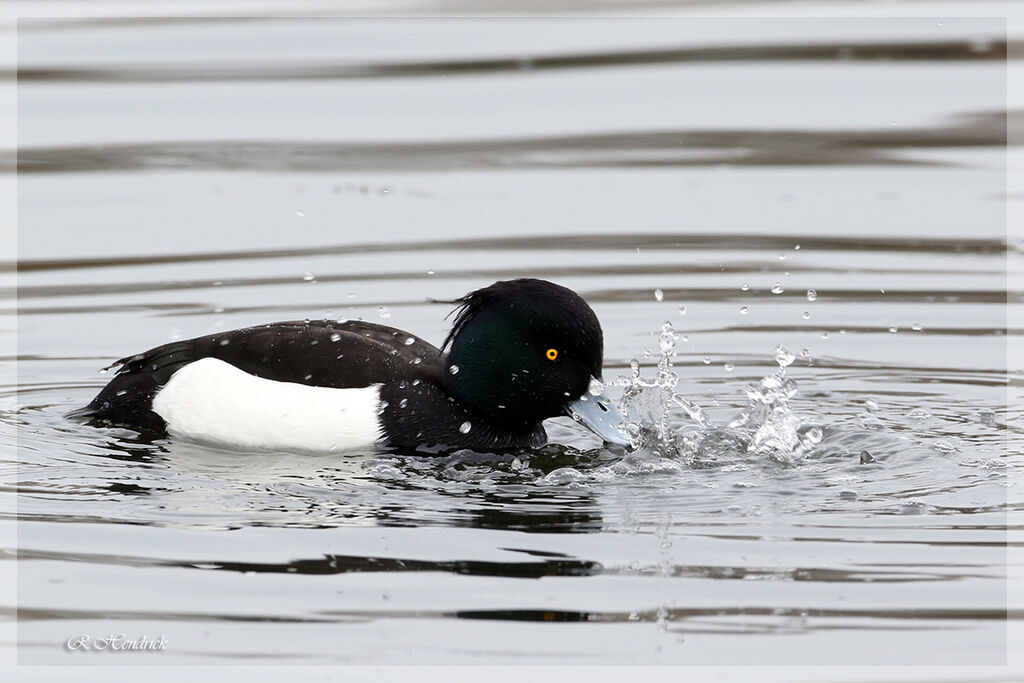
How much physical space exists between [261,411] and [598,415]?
1.50 m

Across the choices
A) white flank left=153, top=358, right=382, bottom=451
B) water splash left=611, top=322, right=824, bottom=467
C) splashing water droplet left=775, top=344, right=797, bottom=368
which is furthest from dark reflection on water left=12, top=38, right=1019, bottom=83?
white flank left=153, top=358, right=382, bottom=451

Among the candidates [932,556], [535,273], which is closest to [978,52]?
[535,273]

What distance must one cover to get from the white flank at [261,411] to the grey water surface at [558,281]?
148 mm

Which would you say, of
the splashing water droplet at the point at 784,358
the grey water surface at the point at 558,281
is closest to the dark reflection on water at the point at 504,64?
the grey water surface at the point at 558,281

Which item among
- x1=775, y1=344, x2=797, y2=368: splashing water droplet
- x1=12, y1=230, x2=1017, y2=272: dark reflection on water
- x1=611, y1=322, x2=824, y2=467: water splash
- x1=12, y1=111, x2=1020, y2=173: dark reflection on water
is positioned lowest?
x1=611, y1=322, x2=824, y2=467: water splash

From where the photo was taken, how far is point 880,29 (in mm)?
15711

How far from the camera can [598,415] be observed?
25.9 ft

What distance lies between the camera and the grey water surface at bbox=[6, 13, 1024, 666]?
19.4ft

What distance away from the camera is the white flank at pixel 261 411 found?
7824 mm

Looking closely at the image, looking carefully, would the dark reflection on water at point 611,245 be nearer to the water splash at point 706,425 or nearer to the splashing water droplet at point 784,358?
the splashing water droplet at point 784,358

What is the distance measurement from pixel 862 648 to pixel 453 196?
721 cm

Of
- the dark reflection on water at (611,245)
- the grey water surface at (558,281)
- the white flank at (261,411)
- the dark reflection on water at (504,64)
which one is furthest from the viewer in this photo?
the dark reflection on water at (504,64)

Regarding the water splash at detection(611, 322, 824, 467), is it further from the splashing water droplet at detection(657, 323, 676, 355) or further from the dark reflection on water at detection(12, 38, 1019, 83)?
the dark reflection on water at detection(12, 38, 1019, 83)

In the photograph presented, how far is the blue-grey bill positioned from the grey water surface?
4.8 inches
